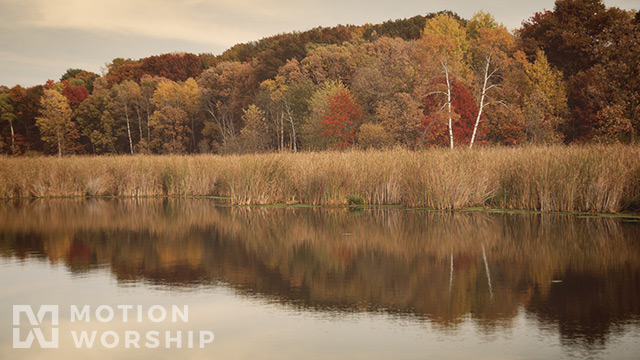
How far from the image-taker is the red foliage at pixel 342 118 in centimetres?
4716

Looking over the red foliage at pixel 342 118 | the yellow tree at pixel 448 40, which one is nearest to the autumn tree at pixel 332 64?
the yellow tree at pixel 448 40

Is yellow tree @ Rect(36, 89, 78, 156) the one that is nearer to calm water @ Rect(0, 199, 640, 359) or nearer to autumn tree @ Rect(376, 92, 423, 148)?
autumn tree @ Rect(376, 92, 423, 148)

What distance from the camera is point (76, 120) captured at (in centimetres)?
8338

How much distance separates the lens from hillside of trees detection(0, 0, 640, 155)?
4050 centimetres

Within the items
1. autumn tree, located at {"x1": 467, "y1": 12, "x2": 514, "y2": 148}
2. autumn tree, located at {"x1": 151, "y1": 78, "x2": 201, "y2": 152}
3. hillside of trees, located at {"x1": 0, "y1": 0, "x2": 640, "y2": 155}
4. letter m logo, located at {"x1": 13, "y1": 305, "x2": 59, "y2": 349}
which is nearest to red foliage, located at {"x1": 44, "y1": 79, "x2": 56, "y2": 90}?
hillside of trees, located at {"x1": 0, "y1": 0, "x2": 640, "y2": 155}

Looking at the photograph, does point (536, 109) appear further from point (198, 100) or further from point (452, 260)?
point (198, 100)

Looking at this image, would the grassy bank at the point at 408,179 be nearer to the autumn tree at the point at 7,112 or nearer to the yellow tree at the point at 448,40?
the yellow tree at the point at 448,40

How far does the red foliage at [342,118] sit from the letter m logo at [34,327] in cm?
3905

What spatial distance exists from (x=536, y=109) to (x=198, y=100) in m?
46.4

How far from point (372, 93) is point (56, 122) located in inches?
2076

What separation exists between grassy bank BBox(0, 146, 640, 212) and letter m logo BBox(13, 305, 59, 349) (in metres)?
13.4

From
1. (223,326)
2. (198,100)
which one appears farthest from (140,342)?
(198,100)

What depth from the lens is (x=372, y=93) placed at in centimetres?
4516

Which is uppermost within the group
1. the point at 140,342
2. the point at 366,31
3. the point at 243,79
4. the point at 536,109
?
the point at 366,31
